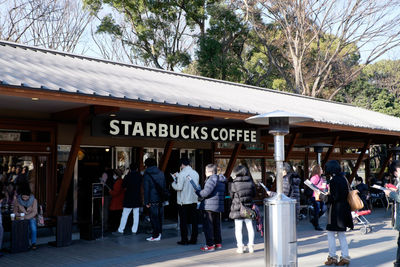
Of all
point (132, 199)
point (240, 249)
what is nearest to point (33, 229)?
point (132, 199)

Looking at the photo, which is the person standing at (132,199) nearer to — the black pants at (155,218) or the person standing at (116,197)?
the person standing at (116,197)

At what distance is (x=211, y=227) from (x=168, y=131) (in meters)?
2.56

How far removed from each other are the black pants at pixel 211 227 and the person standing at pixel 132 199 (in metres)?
2.32

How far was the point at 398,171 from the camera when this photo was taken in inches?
271

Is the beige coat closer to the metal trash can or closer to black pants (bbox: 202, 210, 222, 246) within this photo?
black pants (bbox: 202, 210, 222, 246)

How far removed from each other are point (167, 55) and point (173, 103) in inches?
727

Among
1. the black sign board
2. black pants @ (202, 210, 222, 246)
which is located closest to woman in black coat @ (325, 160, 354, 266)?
black pants @ (202, 210, 222, 246)

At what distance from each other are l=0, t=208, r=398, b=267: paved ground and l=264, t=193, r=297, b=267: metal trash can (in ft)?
3.45

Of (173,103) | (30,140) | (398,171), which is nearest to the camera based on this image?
(398,171)

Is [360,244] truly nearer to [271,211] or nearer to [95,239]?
[271,211]

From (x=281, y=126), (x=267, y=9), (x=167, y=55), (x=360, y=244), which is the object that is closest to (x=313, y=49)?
(x=267, y=9)

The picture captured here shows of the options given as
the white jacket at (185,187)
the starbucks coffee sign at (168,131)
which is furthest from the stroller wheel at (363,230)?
the white jacket at (185,187)

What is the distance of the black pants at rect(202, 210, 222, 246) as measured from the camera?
7980 mm

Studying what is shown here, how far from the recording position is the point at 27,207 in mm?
8141
